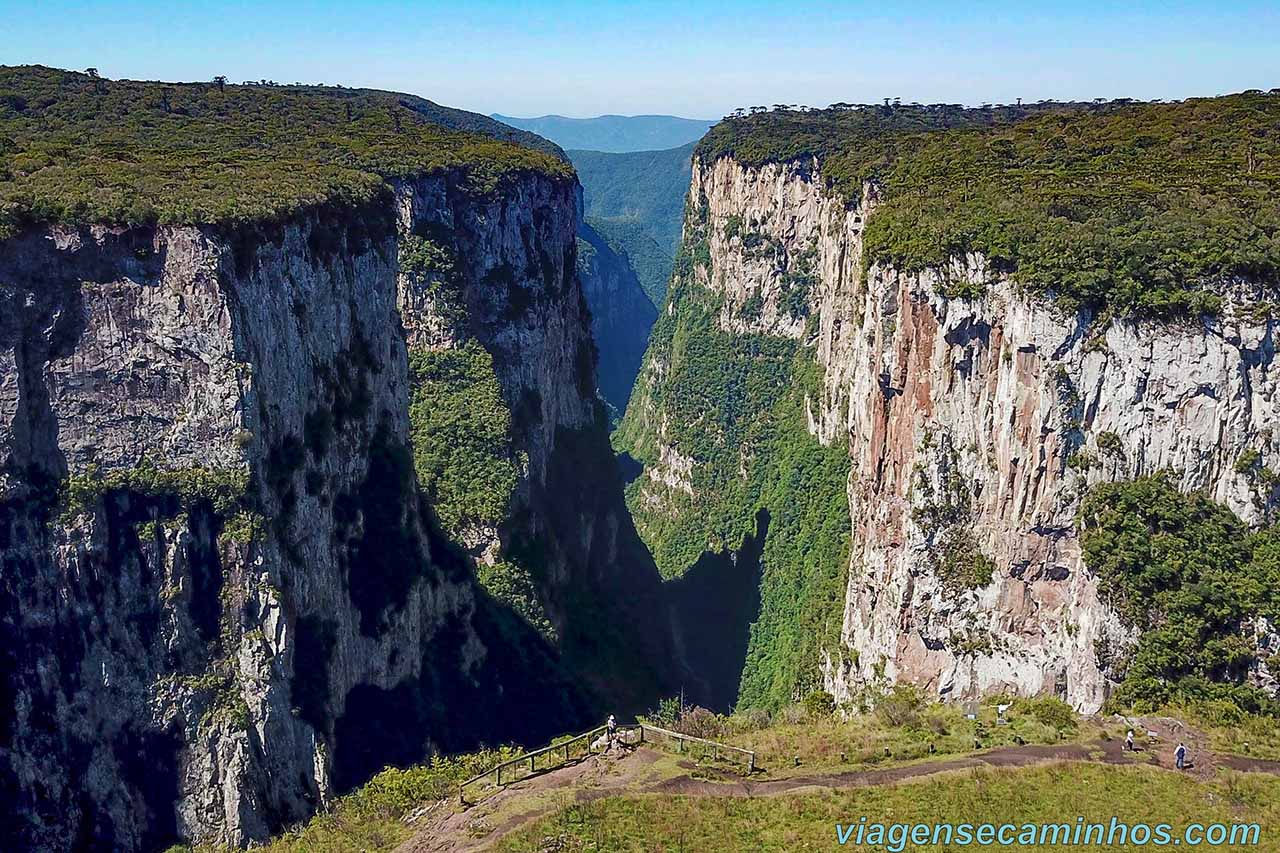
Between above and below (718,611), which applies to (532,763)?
above

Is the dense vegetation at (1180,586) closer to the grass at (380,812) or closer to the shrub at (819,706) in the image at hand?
the shrub at (819,706)

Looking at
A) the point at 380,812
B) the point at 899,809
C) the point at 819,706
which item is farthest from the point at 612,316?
the point at 899,809

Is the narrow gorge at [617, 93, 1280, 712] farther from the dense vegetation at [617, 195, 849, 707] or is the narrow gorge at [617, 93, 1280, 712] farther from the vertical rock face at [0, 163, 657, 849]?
the vertical rock face at [0, 163, 657, 849]

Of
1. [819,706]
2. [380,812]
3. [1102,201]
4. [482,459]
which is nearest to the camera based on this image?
[380,812]

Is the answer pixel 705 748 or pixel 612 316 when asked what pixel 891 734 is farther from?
pixel 612 316

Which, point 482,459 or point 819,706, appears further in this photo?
point 482,459
